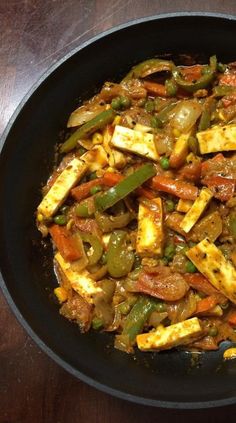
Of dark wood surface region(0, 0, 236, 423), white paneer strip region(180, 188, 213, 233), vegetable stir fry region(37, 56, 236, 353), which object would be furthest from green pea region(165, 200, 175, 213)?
dark wood surface region(0, 0, 236, 423)

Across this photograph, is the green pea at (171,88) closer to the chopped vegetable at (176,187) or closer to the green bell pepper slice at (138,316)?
the chopped vegetable at (176,187)

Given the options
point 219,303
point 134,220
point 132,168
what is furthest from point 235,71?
point 219,303

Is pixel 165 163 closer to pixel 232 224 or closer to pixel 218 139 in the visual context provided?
pixel 218 139

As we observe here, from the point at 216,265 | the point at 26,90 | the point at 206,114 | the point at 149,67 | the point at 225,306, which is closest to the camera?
the point at 216,265

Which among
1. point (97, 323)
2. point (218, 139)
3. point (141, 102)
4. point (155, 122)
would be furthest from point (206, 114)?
point (97, 323)

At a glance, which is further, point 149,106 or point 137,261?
point 149,106

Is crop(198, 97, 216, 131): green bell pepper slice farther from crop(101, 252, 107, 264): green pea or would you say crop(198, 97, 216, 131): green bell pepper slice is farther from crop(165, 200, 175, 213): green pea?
crop(101, 252, 107, 264): green pea

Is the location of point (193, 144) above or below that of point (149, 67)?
below
